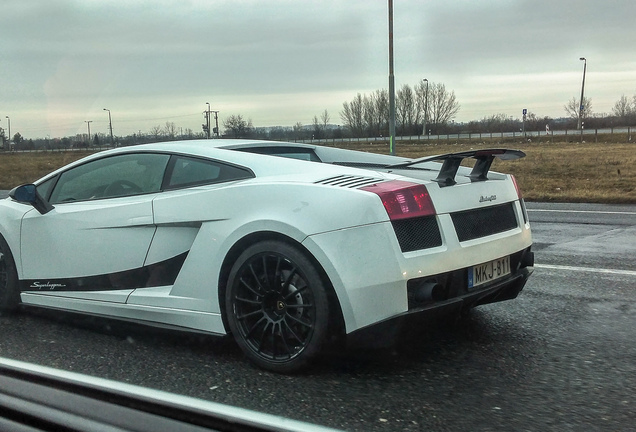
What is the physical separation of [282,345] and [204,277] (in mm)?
603

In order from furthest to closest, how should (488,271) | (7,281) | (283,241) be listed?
(7,281) < (488,271) < (283,241)

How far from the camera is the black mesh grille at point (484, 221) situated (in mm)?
3383

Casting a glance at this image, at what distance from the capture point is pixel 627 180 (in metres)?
15.5

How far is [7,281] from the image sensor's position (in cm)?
462

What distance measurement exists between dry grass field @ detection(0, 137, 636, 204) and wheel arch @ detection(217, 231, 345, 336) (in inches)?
167

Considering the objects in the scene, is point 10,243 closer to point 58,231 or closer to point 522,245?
point 58,231

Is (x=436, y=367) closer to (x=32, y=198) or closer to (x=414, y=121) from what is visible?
(x=32, y=198)

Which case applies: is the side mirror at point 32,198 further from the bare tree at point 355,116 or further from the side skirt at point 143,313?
the bare tree at point 355,116

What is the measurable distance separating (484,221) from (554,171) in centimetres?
1593

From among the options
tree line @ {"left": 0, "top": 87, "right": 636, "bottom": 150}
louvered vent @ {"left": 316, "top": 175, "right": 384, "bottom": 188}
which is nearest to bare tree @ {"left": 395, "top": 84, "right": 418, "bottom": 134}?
tree line @ {"left": 0, "top": 87, "right": 636, "bottom": 150}

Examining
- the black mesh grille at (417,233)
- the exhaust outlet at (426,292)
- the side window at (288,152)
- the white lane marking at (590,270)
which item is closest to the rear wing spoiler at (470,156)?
the black mesh grille at (417,233)

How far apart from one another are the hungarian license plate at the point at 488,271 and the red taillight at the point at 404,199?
1.35ft

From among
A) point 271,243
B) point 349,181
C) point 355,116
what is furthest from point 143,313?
point 355,116

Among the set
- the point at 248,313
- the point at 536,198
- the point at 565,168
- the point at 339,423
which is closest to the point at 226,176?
the point at 248,313
